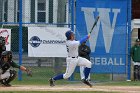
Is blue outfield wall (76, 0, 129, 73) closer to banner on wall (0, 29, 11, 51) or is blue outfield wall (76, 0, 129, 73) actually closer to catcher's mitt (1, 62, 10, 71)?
banner on wall (0, 29, 11, 51)

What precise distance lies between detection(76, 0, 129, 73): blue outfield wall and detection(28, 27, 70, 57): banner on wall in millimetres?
1048

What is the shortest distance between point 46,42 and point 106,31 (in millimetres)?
2598

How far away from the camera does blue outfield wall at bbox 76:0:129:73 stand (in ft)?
66.8

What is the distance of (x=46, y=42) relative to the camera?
20.0 meters

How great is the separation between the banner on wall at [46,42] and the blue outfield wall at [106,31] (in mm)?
1048

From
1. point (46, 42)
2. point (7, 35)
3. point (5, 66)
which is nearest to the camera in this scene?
point (5, 66)

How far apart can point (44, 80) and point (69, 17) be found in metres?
2.91

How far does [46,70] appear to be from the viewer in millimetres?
20719

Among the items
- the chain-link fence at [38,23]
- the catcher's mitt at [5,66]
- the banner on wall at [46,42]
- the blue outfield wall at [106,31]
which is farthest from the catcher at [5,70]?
the blue outfield wall at [106,31]

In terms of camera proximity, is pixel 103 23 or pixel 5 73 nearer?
pixel 5 73

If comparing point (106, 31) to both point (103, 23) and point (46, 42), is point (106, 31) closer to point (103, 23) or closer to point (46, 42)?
point (103, 23)

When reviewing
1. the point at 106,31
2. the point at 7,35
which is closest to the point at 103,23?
the point at 106,31

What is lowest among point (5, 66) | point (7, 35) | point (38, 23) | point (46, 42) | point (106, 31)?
point (5, 66)

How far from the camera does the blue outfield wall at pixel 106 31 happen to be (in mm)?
20359
